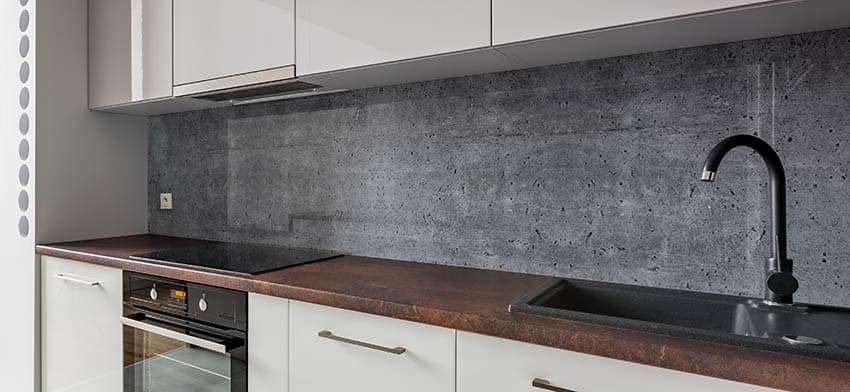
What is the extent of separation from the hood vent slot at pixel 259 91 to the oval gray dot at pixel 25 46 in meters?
0.84

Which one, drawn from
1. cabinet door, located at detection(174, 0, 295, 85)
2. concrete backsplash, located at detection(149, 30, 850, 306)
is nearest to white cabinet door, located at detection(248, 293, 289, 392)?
concrete backsplash, located at detection(149, 30, 850, 306)

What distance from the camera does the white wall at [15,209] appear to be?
2.10m

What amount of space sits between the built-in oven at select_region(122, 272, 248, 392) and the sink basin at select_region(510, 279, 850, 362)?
857 millimetres

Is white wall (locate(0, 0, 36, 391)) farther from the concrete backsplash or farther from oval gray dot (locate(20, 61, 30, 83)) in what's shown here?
the concrete backsplash

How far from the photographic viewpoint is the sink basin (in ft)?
2.87

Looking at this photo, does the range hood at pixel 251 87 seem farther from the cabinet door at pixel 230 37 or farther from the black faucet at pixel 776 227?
the black faucet at pixel 776 227

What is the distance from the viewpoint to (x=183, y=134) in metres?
2.42

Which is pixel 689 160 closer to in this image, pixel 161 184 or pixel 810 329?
pixel 810 329

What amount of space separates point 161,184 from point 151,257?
0.88 meters

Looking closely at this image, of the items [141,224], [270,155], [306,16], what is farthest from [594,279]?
[141,224]

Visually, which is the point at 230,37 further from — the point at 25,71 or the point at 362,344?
the point at 362,344

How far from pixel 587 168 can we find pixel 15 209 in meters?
2.37

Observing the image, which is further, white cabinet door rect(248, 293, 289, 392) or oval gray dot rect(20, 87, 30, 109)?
oval gray dot rect(20, 87, 30, 109)

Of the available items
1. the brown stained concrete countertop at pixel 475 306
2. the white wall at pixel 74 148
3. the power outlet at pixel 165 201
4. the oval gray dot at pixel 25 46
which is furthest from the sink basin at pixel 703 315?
the oval gray dot at pixel 25 46
